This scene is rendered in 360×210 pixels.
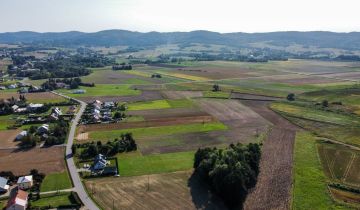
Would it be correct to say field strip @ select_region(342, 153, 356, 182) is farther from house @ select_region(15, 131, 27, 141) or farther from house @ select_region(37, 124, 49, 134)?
house @ select_region(15, 131, 27, 141)

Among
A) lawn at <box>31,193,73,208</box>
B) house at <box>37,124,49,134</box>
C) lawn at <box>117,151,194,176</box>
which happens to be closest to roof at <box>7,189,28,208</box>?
lawn at <box>31,193,73,208</box>

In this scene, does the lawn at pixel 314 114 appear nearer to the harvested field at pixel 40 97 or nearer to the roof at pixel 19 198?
the harvested field at pixel 40 97

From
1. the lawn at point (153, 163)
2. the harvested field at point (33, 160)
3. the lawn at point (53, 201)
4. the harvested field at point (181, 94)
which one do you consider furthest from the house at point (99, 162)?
the harvested field at point (181, 94)

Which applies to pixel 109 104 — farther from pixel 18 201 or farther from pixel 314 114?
pixel 18 201

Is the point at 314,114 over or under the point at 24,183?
under

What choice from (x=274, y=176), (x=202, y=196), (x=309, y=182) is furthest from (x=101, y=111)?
(x=309, y=182)

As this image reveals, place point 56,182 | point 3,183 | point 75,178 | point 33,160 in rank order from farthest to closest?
point 33,160 < point 75,178 < point 56,182 < point 3,183

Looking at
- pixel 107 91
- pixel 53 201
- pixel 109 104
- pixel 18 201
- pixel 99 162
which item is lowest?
pixel 107 91
